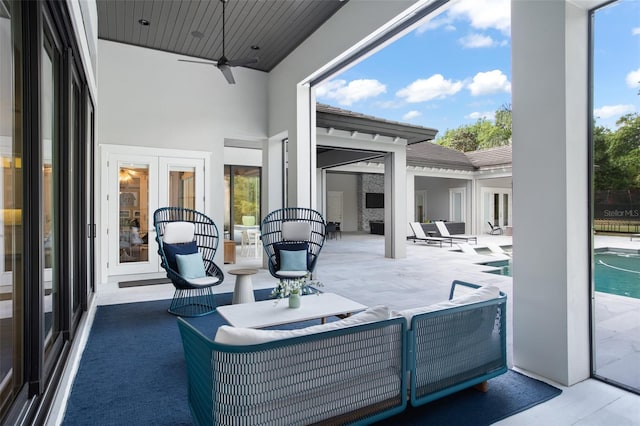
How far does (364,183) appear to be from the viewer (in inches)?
736

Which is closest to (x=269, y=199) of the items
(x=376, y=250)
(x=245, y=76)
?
(x=245, y=76)

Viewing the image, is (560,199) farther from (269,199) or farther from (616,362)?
(269,199)

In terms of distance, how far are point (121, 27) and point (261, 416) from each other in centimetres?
599

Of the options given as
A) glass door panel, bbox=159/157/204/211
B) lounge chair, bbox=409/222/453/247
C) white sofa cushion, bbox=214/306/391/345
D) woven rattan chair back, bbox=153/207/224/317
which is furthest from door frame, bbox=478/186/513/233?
white sofa cushion, bbox=214/306/391/345

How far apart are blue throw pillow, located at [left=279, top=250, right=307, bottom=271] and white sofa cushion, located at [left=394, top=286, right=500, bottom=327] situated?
2944 mm

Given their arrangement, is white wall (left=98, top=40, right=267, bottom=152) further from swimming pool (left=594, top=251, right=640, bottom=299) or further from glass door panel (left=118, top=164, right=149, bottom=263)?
swimming pool (left=594, top=251, right=640, bottom=299)

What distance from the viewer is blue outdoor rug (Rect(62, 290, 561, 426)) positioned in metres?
2.18

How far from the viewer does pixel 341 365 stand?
6.09 ft

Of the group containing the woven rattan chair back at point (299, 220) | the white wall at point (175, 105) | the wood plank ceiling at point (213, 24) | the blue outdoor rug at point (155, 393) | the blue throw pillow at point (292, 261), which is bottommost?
the blue outdoor rug at point (155, 393)

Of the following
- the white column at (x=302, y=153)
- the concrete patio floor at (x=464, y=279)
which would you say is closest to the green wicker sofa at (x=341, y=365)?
the concrete patio floor at (x=464, y=279)

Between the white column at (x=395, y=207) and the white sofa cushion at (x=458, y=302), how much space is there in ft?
21.6

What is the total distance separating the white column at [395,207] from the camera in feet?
29.8

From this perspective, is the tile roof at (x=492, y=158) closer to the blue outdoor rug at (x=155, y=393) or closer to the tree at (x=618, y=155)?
the tree at (x=618, y=155)

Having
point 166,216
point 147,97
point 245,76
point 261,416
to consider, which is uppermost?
point 245,76
